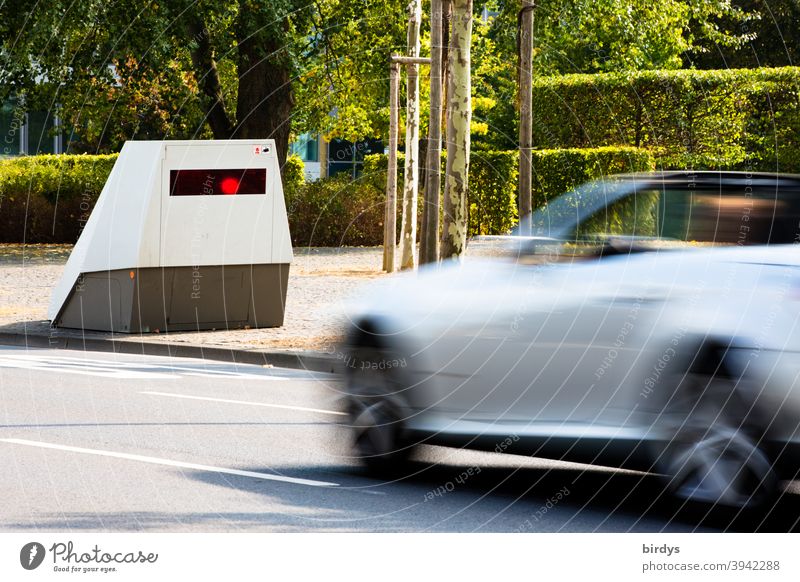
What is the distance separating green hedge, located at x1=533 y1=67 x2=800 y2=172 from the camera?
31.8 meters

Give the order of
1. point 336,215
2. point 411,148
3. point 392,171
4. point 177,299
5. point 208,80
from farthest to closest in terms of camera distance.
A: point 336,215, point 208,80, point 392,171, point 411,148, point 177,299

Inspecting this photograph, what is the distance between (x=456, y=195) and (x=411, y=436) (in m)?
8.31

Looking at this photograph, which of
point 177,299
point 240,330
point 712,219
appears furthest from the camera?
point 240,330

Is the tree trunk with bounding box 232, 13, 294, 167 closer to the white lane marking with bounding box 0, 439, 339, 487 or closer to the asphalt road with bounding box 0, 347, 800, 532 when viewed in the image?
the asphalt road with bounding box 0, 347, 800, 532

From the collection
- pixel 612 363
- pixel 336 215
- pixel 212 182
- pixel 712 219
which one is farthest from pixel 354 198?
pixel 612 363

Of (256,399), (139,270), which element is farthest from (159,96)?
(256,399)

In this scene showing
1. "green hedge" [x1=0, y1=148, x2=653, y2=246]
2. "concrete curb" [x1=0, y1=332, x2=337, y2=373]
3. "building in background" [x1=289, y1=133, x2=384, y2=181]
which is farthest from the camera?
"building in background" [x1=289, y1=133, x2=384, y2=181]

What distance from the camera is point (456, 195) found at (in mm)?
15602

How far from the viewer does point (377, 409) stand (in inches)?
301

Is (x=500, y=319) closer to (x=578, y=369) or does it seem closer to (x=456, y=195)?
(x=578, y=369)

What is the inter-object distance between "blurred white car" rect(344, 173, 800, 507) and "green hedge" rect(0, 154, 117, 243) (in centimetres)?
2647

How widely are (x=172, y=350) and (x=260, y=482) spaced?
750 cm

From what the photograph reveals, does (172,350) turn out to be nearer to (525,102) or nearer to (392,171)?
(525,102)

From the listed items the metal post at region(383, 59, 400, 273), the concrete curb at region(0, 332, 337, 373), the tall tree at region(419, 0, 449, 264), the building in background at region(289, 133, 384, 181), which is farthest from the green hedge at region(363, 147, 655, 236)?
the building in background at region(289, 133, 384, 181)
